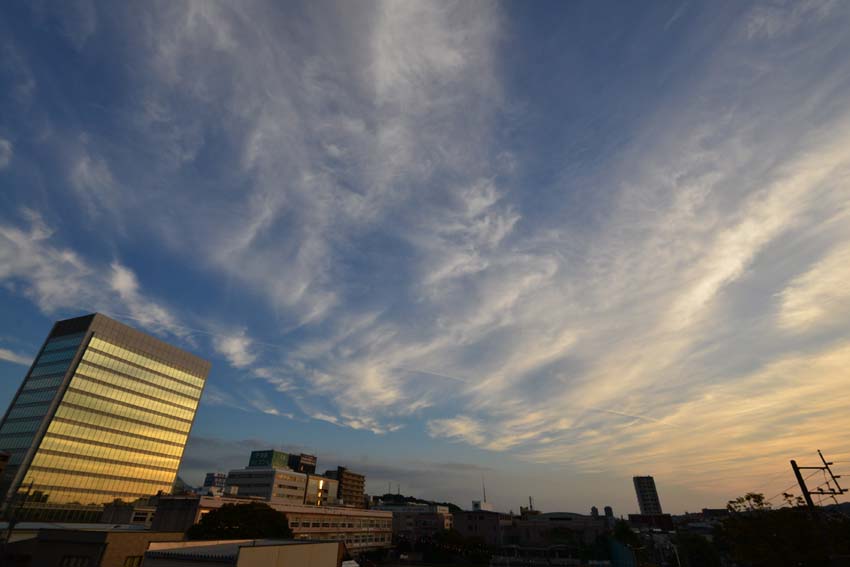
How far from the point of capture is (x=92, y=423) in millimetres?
93500

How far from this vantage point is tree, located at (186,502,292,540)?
177 feet

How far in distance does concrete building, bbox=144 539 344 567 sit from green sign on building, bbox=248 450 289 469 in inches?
5453

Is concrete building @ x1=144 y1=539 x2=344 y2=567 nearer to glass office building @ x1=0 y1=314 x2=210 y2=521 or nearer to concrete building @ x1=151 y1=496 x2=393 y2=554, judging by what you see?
concrete building @ x1=151 y1=496 x2=393 y2=554

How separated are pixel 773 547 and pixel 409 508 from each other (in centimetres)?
13489

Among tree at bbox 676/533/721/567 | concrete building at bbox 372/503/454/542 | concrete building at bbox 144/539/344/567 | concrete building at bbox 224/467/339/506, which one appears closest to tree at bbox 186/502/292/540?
concrete building at bbox 144/539/344/567

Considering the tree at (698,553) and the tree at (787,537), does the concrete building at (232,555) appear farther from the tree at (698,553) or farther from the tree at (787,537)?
the tree at (698,553)

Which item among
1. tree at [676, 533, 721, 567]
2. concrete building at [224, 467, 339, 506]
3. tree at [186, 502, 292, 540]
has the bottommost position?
tree at [676, 533, 721, 567]

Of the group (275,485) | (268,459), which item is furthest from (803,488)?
(268,459)

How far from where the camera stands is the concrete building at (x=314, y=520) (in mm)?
68188

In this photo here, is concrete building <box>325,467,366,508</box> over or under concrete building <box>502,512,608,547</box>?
over

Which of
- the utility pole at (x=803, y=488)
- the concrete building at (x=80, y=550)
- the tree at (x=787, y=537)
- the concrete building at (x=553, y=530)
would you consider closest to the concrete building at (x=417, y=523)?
the concrete building at (x=553, y=530)

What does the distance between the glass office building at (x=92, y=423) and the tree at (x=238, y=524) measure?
50611 mm

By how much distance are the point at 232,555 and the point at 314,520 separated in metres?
78.4

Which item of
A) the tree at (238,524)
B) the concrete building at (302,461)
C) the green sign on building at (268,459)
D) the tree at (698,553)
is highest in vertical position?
the concrete building at (302,461)
